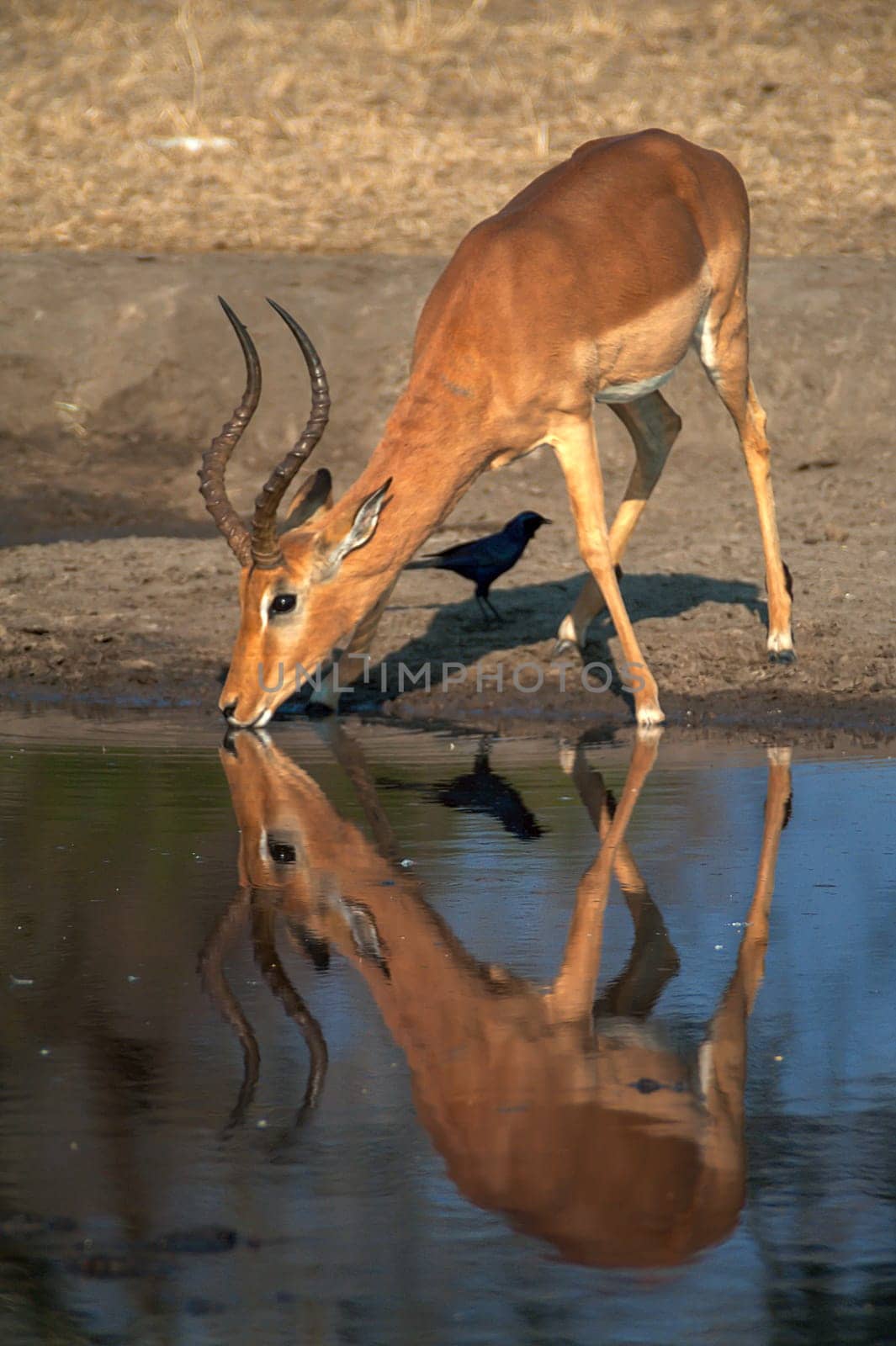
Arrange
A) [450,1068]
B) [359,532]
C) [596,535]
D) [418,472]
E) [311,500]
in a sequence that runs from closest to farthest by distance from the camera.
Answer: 1. [450,1068]
2. [359,532]
3. [418,472]
4. [311,500]
5. [596,535]

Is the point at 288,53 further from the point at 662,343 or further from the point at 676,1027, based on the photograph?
the point at 676,1027

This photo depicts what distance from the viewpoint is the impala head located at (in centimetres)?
821

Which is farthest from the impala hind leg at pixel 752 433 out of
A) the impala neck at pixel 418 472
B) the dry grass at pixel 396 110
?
the dry grass at pixel 396 110

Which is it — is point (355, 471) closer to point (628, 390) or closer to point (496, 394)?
point (628, 390)

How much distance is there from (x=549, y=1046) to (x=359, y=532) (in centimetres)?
429

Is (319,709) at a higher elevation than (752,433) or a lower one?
lower

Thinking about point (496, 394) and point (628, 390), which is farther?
point (628, 390)

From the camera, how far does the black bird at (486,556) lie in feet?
33.5

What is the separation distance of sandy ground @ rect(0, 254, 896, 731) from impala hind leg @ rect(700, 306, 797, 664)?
0.55ft

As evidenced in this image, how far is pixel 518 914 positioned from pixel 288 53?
19566 mm

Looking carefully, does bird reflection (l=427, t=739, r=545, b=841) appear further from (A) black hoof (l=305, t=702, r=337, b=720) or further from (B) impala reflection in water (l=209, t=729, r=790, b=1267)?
(A) black hoof (l=305, t=702, r=337, b=720)

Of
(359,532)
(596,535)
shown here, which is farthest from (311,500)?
(596,535)

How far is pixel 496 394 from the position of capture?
8.60 m

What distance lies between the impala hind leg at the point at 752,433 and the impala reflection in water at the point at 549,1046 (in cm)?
343
